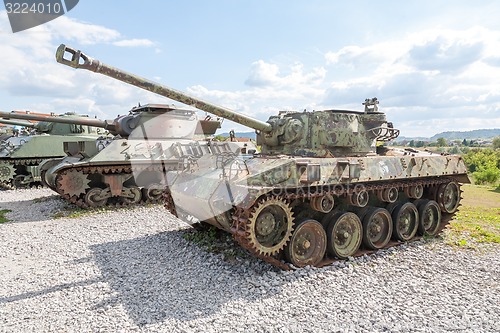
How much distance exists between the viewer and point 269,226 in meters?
6.55

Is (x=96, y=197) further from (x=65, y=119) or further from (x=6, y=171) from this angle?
(x=6, y=171)

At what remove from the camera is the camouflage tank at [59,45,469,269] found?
6.46 meters

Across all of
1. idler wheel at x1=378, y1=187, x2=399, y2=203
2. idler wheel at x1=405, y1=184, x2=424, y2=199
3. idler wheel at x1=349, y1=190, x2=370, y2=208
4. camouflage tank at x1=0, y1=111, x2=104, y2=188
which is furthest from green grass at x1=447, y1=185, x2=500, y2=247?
camouflage tank at x1=0, y1=111, x2=104, y2=188

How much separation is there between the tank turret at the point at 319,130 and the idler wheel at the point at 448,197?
210 centimetres

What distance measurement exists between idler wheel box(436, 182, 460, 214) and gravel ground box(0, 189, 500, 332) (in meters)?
1.11

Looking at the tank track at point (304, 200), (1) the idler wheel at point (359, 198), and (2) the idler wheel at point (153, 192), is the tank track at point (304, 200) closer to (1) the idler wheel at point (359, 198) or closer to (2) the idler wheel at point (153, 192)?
(1) the idler wheel at point (359, 198)

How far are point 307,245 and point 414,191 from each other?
3.37 metres

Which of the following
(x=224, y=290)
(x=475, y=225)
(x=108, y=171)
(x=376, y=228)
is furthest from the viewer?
(x=108, y=171)

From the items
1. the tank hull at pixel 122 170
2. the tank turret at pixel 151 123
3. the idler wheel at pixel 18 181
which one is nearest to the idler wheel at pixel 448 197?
the tank hull at pixel 122 170

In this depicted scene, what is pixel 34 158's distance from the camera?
58.0ft

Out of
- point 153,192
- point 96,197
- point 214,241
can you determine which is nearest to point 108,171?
point 96,197

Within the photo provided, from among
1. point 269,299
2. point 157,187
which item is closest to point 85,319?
point 269,299

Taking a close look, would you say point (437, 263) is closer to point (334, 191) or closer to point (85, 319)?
point (334, 191)

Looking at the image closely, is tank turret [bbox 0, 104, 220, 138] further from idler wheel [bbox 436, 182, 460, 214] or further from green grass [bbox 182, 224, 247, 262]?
idler wheel [bbox 436, 182, 460, 214]
